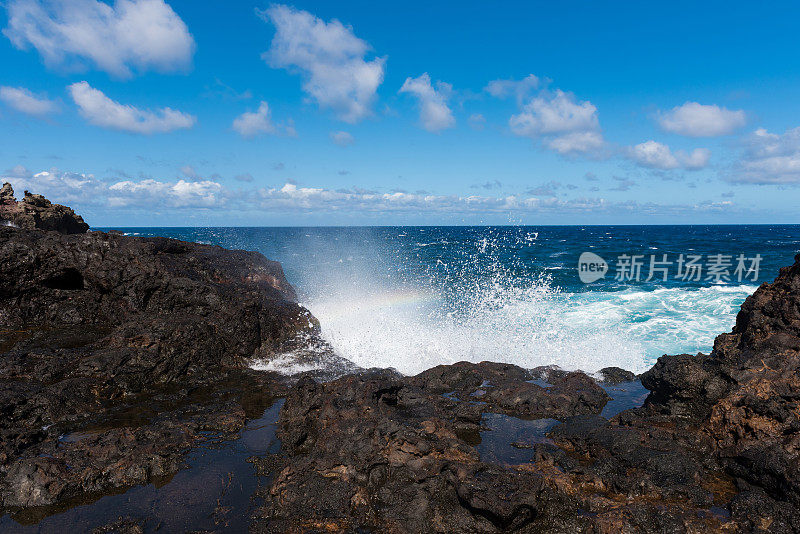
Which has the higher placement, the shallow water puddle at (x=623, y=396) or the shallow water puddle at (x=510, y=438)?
the shallow water puddle at (x=510, y=438)

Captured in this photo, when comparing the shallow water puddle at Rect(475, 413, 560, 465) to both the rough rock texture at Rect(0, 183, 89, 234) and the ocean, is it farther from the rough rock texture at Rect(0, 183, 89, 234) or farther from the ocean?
the rough rock texture at Rect(0, 183, 89, 234)

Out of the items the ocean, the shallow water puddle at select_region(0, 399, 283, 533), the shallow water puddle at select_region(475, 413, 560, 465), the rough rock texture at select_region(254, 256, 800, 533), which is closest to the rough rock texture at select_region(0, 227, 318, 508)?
the shallow water puddle at select_region(0, 399, 283, 533)

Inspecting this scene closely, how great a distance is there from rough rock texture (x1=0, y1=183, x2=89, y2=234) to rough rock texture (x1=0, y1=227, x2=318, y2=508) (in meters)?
6.86

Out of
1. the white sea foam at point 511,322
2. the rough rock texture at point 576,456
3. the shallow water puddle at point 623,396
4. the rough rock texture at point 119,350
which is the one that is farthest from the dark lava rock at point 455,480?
the white sea foam at point 511,322

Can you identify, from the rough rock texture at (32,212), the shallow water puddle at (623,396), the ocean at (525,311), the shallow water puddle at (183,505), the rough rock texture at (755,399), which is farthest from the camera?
the rough rock texture at (32,212)

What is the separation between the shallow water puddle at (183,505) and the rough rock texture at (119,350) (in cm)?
29

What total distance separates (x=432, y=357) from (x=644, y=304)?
42.5ft

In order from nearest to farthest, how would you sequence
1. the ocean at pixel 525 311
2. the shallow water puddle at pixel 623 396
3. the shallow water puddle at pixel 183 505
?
the shallow water puddle at pixel 183 505 < the shallow water puddle at pixel 623 396 < the ocean at pixel 525 311

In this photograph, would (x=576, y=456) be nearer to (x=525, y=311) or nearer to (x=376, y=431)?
(x=376, y=431)

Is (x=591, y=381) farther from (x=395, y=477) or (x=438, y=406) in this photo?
(x=395, y=477)

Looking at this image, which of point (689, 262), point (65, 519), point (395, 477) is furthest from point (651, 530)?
point (689, 262)

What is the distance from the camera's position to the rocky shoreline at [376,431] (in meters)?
4.98

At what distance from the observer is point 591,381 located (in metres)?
9.57

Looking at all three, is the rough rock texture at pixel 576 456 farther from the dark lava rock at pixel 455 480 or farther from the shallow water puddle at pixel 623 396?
the shallow water puddle at pixel 623 396
